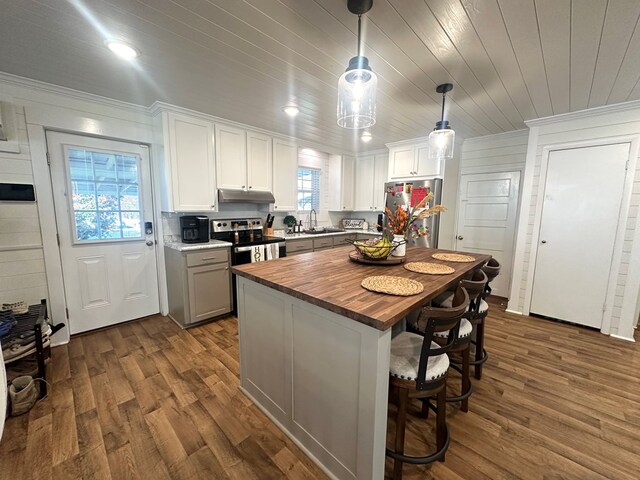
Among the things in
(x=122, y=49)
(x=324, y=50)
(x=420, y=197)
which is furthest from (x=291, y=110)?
(x=420, y=197)

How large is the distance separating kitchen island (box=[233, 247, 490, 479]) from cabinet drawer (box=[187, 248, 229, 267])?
1332mm

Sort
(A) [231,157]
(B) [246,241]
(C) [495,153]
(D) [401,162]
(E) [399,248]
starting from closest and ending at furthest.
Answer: (E) [399,248] < (A) [231,157] < (B) [246,241] < (C) [495,153] < (D) [401,162]

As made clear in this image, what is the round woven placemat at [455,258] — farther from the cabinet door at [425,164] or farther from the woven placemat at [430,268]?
the cabinet door at [425,164]

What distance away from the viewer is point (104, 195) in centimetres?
287

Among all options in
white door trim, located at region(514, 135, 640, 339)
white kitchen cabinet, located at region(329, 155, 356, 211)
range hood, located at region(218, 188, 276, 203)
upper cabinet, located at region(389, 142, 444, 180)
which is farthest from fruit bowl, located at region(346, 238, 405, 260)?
white kitchen cabinet, located at region(329, 155, 356, 211)

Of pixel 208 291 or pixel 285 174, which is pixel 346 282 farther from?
pixel 285 174

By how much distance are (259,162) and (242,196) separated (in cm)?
58

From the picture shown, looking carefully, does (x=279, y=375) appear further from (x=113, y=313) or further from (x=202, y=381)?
(x=113, y=313)

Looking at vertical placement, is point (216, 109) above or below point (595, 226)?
above

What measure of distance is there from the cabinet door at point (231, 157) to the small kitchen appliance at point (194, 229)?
1.69 feet

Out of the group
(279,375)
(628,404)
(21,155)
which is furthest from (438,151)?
(21,155)

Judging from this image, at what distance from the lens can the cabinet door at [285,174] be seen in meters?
3.93

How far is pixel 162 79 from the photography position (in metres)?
2.24

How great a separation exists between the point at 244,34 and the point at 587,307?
171 inches
